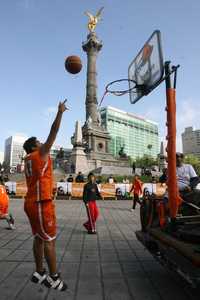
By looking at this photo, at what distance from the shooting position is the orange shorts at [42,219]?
11.6 feet

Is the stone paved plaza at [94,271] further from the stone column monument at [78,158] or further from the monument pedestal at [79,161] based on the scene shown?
the monument pedestal at [79,161]

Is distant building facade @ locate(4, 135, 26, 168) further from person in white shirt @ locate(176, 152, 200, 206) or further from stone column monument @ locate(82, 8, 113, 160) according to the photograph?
person in white shirt @ locate(176, 152, 200, 206)

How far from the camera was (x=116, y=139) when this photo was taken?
13100 centimetres

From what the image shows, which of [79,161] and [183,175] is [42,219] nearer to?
[183,175]

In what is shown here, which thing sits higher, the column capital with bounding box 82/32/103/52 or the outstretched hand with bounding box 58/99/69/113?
the column capital with bounding box 82/32/103/52

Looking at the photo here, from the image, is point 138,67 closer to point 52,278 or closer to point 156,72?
point 156,72

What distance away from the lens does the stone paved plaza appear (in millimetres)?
3773

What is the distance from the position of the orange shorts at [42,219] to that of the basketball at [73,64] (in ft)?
10.3

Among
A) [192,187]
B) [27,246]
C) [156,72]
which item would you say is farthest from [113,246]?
[156,72]

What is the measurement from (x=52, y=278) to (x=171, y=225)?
1687 mm

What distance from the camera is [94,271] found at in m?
4.84

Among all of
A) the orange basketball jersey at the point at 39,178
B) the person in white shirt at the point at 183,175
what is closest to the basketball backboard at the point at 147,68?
the person in white shirt at the point at 183,175

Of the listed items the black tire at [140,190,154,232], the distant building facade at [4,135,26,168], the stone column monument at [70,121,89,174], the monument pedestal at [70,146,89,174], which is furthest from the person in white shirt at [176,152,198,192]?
the distant building facade at [4,135,26,168]

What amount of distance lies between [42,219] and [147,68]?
3.62 m
